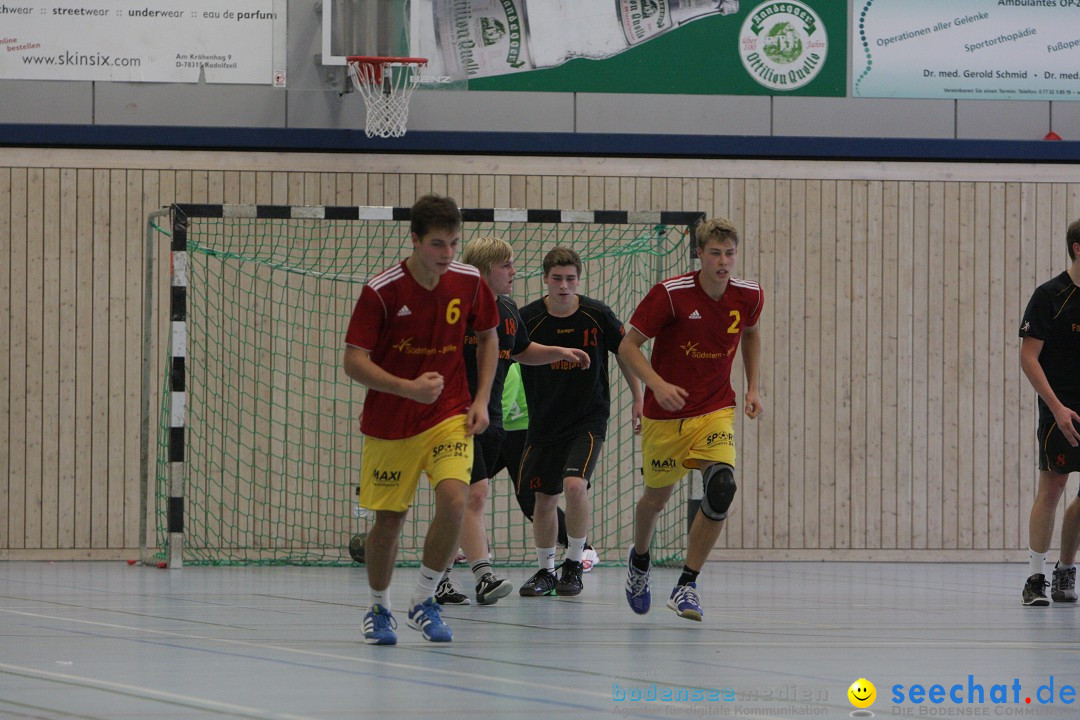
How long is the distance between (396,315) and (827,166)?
731cm

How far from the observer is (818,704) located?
160 inches

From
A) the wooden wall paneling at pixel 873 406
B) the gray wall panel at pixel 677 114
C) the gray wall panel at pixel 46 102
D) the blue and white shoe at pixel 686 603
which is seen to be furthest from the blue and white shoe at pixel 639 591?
the gray wall panel at pixel 46 102

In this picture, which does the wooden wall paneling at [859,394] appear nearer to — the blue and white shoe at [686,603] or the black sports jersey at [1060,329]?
the black sports jersey at [1060,329]

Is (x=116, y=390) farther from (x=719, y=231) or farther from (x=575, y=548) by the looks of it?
(x=719, y=231)

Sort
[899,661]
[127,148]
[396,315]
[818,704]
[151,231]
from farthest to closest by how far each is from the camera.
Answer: [127,148]
[151,231]
[396,315]
[899,661]
[818,704]

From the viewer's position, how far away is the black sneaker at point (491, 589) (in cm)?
746

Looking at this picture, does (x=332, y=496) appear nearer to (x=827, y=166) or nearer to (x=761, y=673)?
(x=827, y=166)

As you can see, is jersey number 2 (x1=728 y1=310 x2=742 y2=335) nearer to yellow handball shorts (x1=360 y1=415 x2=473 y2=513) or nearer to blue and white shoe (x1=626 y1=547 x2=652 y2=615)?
blue and white shoe (x1=626 y1=547 x2=652 y2=615)

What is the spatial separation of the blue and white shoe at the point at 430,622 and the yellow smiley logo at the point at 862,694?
1.93 metres

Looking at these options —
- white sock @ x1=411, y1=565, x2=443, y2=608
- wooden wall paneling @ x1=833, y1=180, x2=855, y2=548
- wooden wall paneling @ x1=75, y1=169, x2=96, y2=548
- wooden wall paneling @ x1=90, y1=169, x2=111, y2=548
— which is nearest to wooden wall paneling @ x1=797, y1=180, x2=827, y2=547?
wooden wall paneling @ x1=833, y1=180, x2=855, y2=548

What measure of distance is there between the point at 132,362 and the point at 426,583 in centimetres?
644

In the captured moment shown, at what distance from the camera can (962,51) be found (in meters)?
12.0

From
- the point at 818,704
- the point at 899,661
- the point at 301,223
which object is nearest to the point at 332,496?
the point at 301,223

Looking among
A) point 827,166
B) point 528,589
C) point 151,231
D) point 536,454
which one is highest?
point 827,166
